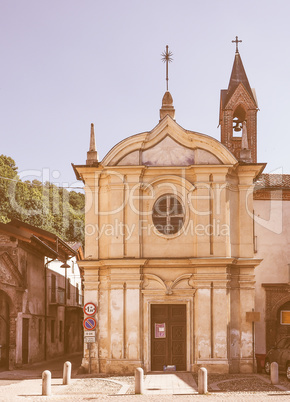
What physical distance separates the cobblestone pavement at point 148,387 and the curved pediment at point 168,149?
332 inches

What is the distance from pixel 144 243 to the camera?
2647cm

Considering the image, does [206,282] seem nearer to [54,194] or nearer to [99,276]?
[99,276]

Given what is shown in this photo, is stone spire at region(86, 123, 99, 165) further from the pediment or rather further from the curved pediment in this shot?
the pediment

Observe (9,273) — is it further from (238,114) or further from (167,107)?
(238,114)

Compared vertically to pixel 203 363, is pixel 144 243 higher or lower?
higher

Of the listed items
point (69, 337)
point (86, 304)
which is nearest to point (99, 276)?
point (86, 304)

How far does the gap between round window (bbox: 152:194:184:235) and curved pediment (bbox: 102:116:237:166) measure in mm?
1521

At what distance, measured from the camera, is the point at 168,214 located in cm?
2669

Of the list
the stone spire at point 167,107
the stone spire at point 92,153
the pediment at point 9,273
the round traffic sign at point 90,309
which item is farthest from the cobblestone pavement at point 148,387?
the stone spire at point 167,107

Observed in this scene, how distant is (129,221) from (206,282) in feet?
12.8

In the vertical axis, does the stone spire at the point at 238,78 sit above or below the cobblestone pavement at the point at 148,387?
above

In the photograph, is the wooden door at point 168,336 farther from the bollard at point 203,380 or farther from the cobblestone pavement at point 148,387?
the bollard at point 203,380

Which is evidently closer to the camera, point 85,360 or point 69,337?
point 85,360

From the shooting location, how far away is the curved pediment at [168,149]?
87.7ft
